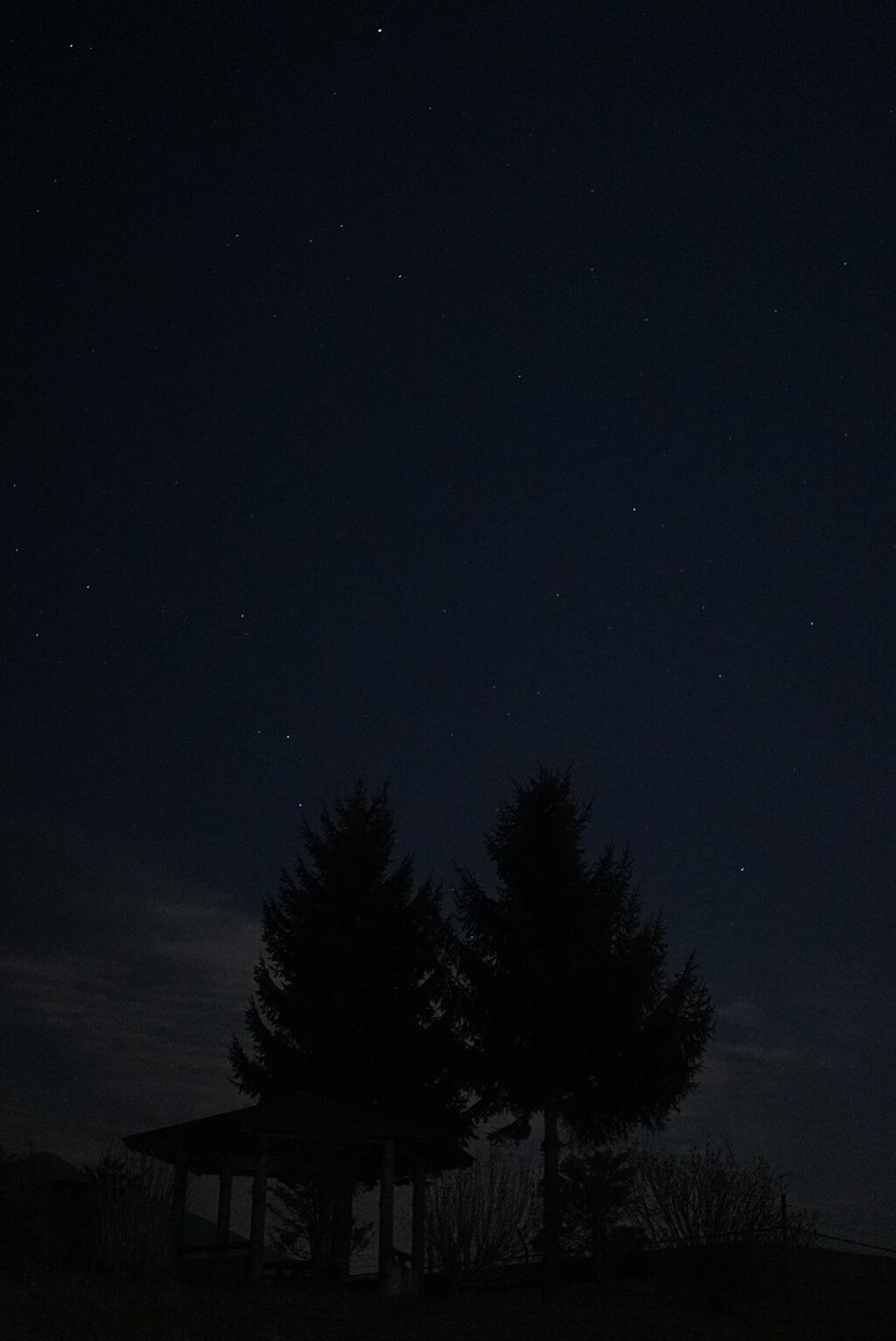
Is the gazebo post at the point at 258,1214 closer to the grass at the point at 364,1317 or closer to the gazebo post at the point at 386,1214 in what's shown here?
the grass at the point at 364,1317

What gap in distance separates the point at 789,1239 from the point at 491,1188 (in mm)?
5151

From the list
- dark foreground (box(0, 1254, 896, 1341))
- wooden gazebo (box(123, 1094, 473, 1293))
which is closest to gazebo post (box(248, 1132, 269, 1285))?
wooden gazebo (box(123, 1094, 473, 1293))

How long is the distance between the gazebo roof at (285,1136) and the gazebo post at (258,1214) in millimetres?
296

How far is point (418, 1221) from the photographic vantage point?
2442cm

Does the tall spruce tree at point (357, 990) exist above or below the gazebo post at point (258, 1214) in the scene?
above

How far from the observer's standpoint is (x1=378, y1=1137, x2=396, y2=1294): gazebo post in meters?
22.3

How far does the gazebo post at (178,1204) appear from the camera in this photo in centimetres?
2208

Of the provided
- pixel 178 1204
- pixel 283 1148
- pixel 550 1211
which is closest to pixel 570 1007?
pixel 550 1211

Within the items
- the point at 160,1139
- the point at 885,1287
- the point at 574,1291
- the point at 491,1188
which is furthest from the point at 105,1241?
the point at 885,1287

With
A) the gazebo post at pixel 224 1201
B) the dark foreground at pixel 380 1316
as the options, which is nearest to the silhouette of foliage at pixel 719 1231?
the dark foreground at pixel 380 1316

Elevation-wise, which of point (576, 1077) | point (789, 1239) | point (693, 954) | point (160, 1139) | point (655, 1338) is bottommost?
point (655, 1338)

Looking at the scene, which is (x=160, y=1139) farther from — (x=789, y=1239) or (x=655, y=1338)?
(x=789, y=1239)

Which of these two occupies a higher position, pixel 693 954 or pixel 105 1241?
pixel 693 954

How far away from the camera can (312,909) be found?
112ft
